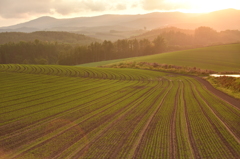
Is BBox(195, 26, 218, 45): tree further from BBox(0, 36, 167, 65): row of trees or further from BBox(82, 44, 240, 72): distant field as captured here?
BBox(82, 44, 240, 72): distant field

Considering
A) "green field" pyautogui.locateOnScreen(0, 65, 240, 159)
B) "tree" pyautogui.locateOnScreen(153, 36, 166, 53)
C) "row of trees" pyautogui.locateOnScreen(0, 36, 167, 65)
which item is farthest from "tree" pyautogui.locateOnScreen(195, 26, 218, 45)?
"green field" pyautogui.locateOnScreen(0, 65, 240, 159)

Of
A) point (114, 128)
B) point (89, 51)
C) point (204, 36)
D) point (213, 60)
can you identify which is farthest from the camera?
point (204, 36)

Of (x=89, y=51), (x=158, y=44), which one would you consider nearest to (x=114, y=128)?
(x=89, y=51)

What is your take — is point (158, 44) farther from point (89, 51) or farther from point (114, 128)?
point (114, 128)

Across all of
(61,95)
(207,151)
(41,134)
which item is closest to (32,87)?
(61,95)

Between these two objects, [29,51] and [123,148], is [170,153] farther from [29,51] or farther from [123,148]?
[29,51]

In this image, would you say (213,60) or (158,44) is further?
(158,44)

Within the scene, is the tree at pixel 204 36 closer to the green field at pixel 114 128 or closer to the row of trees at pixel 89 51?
the row of trees at pixel 89 51

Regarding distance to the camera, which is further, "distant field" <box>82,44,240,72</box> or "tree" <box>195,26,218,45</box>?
"tree" <box>195,26,218,45</box>
